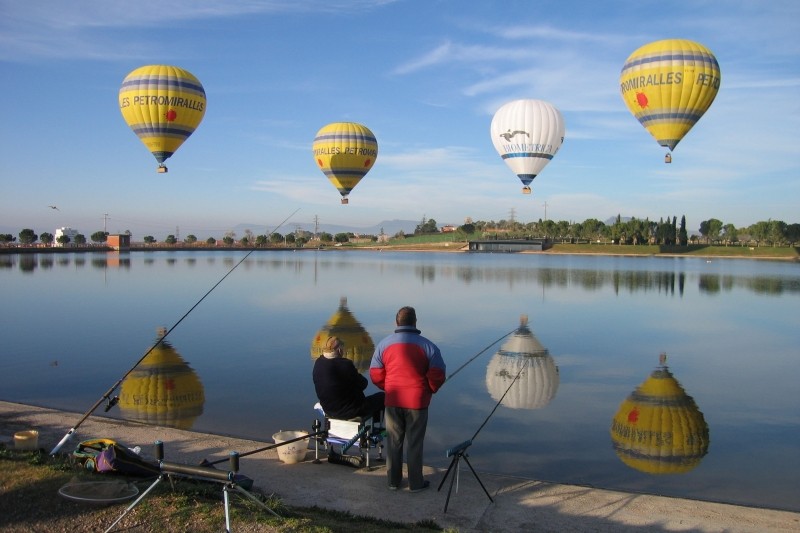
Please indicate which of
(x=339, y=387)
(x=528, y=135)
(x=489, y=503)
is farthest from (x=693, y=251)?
(x=489, y=503)

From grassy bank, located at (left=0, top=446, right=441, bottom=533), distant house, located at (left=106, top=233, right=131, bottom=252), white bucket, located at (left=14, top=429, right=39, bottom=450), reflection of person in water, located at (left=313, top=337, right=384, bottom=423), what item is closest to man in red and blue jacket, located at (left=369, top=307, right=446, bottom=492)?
reflection of person in water, located at (left=313, top=337, right=384, bottom=423)

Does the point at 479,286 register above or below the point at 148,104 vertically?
below

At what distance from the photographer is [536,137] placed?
3117 centimetres

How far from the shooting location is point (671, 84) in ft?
84.6

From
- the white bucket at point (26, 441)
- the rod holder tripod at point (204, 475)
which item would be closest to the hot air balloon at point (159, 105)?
the white bucket at point (26, 441)

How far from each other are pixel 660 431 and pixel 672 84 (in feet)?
67.7

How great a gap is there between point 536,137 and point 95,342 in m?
22.0

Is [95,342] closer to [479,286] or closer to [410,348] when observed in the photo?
[410,348]

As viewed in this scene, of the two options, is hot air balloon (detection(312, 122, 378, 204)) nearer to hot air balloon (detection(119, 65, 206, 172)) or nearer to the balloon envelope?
hot air balloon (detection(119, 65, 206, 172))

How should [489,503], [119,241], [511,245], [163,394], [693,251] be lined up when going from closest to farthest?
[489,503], [163,394], [119,241], [693,251], [511,245]

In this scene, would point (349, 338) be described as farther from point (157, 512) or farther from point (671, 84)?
point (671, 84)

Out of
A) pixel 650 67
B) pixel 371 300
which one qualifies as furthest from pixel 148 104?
pixel 650 67

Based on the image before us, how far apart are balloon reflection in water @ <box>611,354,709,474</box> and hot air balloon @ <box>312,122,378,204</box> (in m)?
26.3

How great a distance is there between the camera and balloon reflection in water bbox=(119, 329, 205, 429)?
28.4 feet
